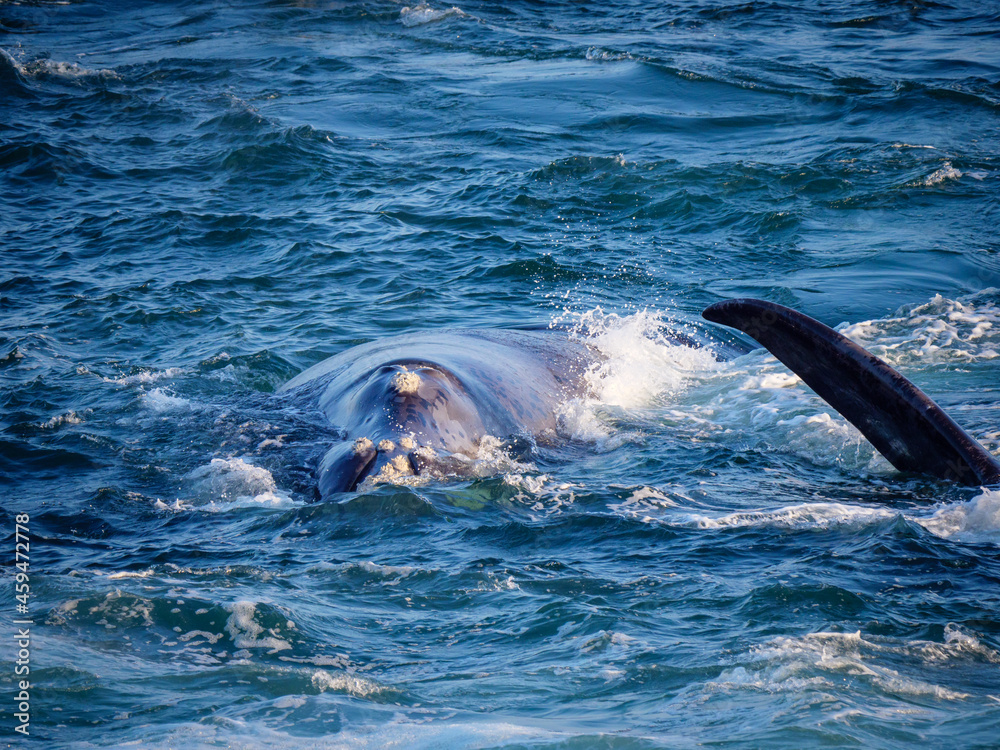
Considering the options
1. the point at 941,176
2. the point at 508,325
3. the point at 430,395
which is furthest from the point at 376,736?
the point at 941,176

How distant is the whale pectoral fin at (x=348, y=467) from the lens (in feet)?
19.6

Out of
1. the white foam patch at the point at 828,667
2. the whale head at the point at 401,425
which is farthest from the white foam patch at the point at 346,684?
the whale head at the point at 401,425

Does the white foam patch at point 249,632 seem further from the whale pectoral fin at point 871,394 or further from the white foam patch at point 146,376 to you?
the white foam patch at point 146,376

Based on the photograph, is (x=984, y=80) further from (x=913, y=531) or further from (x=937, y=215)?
(x=913, y=531)

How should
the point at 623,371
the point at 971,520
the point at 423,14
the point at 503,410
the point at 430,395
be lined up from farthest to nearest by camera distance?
the point at 423,14
the point at 623,371
the point at 503,410
the point at 430,395
the point at 971,520

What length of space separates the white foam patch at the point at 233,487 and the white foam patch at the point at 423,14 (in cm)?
2035

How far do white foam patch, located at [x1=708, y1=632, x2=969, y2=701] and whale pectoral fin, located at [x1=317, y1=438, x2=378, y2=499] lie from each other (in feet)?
8.32

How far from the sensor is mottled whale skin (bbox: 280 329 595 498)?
6.08m

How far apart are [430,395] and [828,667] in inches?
120

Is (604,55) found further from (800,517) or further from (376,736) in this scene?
(376,736)

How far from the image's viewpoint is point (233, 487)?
658 cm

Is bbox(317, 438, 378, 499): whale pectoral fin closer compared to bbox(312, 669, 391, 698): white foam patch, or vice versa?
bbox(312, 669, 391, 698): white foam patch

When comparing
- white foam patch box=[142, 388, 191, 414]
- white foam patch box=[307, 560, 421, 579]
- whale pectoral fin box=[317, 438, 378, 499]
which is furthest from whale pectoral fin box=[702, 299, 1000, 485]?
white foam patch box=[142, 388, 191, 414]

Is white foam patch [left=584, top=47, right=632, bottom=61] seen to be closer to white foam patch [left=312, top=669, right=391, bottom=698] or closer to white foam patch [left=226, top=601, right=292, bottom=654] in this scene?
white foam patch [left=226, top=601, right=292, bottom=654]
